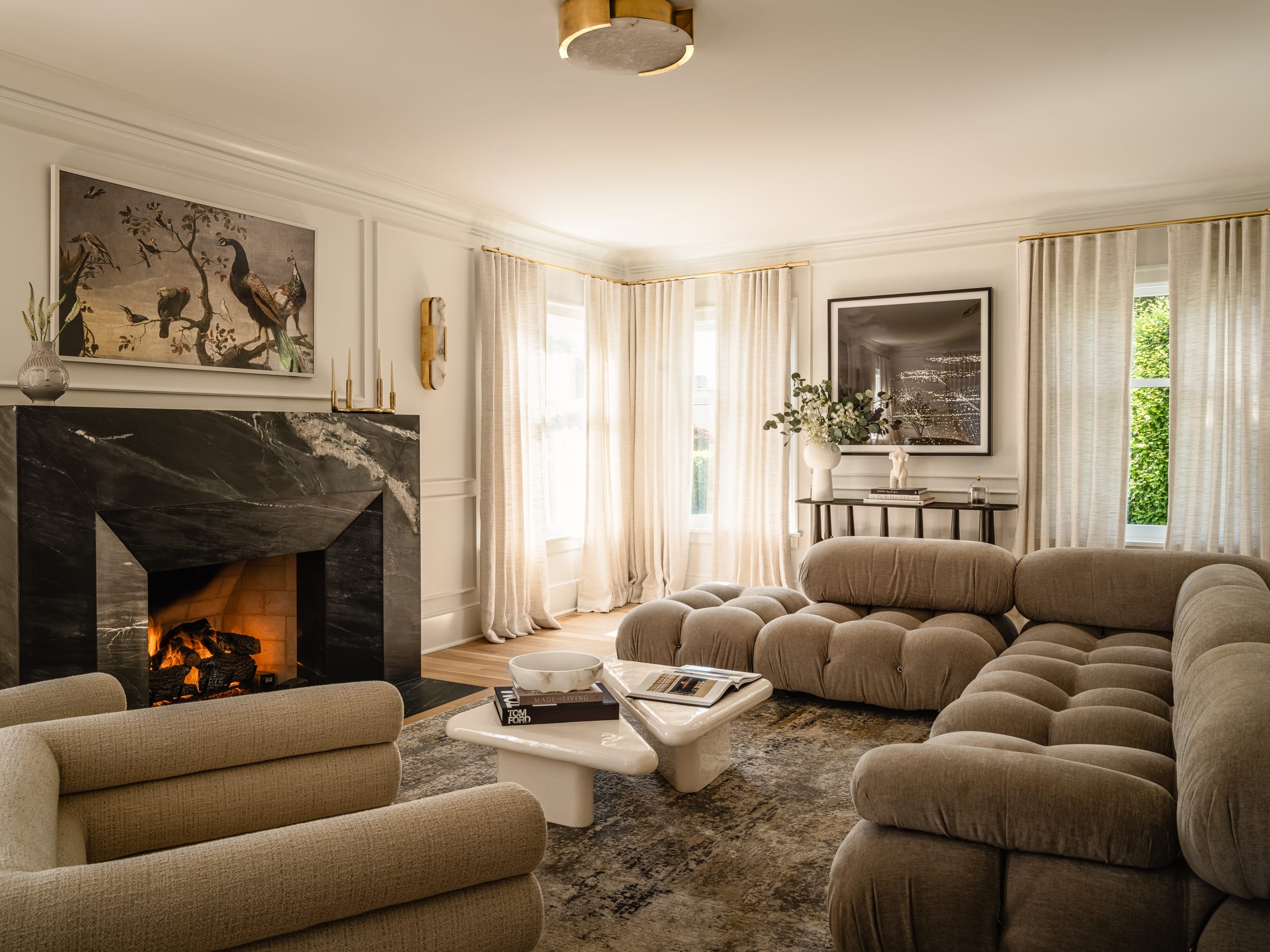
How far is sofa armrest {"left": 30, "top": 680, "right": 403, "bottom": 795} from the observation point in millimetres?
1601

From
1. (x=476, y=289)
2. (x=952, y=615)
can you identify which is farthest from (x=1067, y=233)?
(x=476, y=289)

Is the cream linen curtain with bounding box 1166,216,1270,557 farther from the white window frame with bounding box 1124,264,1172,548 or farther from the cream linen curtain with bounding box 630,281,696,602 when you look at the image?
the cream linen curtain with bounding box 630,281,696,602

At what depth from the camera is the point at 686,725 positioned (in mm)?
2633

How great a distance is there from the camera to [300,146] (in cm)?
421

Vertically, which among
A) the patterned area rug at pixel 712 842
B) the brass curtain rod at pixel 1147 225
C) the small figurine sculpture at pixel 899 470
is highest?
the brass curtain rod at pixel 1147 225

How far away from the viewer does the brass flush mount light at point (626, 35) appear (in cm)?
282

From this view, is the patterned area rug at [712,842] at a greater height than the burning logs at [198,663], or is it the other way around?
the burning logs at [198,663]

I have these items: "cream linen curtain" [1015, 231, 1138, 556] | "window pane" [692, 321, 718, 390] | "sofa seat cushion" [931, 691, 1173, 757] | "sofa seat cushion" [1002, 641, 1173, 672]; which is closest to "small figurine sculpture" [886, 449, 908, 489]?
"cream linen curtain" [1015, 231, 1138, 556]

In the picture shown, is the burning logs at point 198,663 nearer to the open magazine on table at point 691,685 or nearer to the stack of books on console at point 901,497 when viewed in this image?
the open magazine on table at point 691,685

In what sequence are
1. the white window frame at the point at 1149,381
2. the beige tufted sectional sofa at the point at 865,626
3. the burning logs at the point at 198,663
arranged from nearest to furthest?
the beige tufted sectional sofa at the point at 865,626, the burning logs at the point at 198,663, the white window frame at the point at 1149,381

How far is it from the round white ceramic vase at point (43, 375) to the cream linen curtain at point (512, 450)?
254 cm

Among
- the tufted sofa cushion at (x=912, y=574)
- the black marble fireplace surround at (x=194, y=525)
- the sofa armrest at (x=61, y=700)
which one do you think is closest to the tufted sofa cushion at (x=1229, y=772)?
the tufted sofa cushion at (x=912, y=574)

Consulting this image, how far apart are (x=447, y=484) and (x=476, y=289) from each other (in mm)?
1208

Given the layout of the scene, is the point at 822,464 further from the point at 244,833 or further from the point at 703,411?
the point at 244,833
